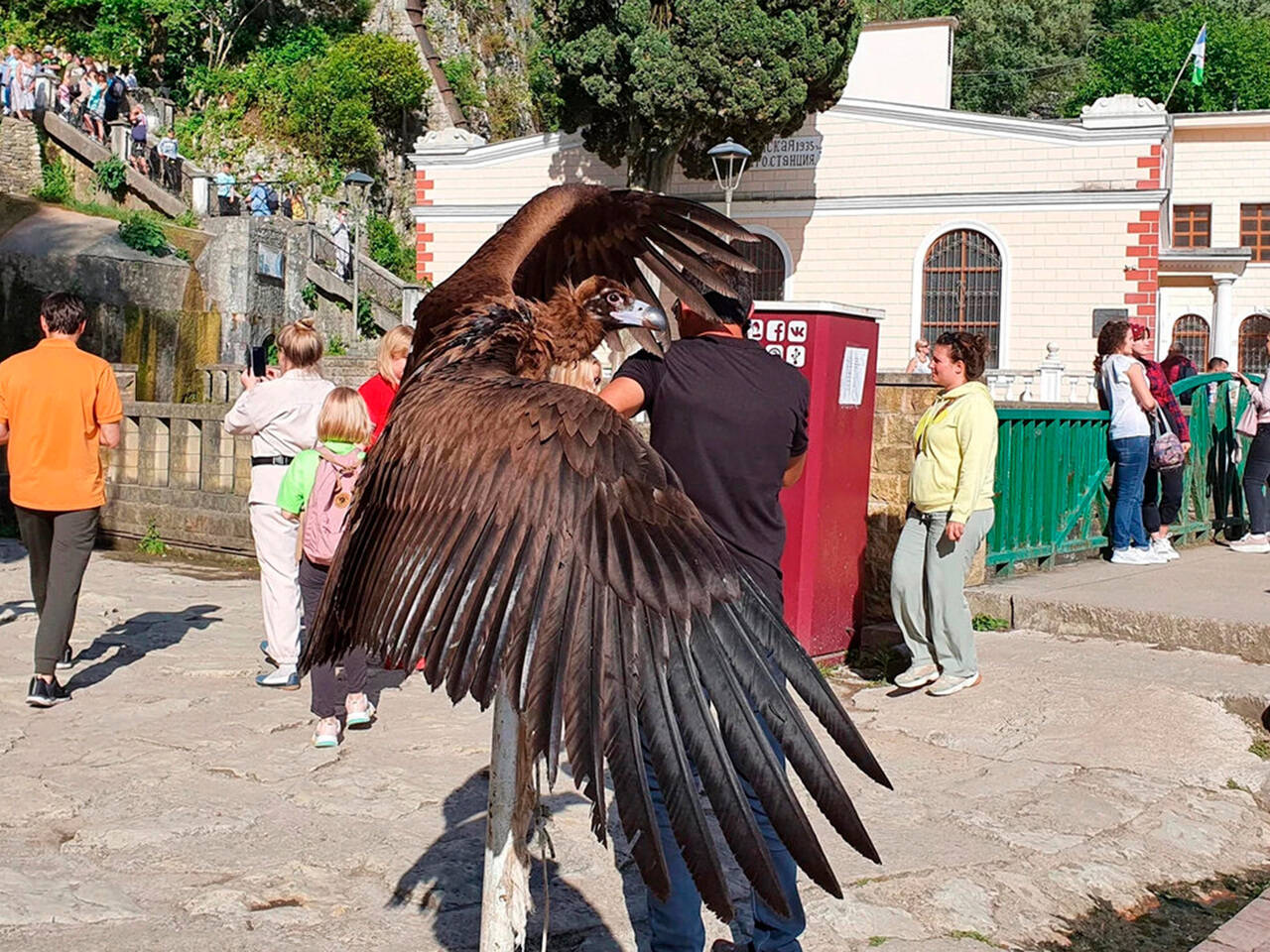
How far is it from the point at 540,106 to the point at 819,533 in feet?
142

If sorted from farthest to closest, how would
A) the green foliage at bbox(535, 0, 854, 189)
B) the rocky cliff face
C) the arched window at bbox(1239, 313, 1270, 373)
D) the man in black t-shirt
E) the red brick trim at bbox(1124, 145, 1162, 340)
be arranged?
the rocky cliff face, the arched window at bbox(1239, 313, 1270, 373), the red brick trim at bbox(1124, 145, 1162, 340), the green foliage at bbox(535, 0, 854, 189), the man in black t-shirt

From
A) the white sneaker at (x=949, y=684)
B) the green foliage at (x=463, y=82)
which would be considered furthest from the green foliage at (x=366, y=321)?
the white sneaker at (x=949, y=684)

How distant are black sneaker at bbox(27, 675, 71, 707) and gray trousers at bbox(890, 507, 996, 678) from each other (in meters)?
4.19

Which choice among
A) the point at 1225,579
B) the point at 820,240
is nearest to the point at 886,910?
the point at 1225,579

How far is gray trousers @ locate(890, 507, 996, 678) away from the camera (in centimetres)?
700

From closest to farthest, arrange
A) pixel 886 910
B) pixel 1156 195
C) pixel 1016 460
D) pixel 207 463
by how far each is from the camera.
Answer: pixel 886 910, pixel 1016 460, pixel 207 463, pixel 1156 195

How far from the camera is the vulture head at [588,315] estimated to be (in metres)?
4.09

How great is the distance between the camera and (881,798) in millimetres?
5477

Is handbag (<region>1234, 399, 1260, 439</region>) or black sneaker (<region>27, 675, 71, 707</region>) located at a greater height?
handbag (<region>1234, 399, 1260, 439</region>)

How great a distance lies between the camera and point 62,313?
23.0ft

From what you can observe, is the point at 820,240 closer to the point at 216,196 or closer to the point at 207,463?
the point at 216,196

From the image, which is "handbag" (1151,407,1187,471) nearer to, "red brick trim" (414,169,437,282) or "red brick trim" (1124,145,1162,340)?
"red brick trim" (1124,145,1162,340)

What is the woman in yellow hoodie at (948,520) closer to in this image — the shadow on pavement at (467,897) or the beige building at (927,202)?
the shadow on pavement at (467,897)

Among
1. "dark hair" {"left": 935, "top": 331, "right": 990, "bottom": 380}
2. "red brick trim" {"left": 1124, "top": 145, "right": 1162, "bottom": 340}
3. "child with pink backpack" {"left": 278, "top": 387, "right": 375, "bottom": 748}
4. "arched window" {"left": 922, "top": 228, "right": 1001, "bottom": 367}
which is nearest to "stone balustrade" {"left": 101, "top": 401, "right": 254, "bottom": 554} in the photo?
"child with pink backpack" {"left": 278, "top": 387, "right": 375, "bottom": 748}
